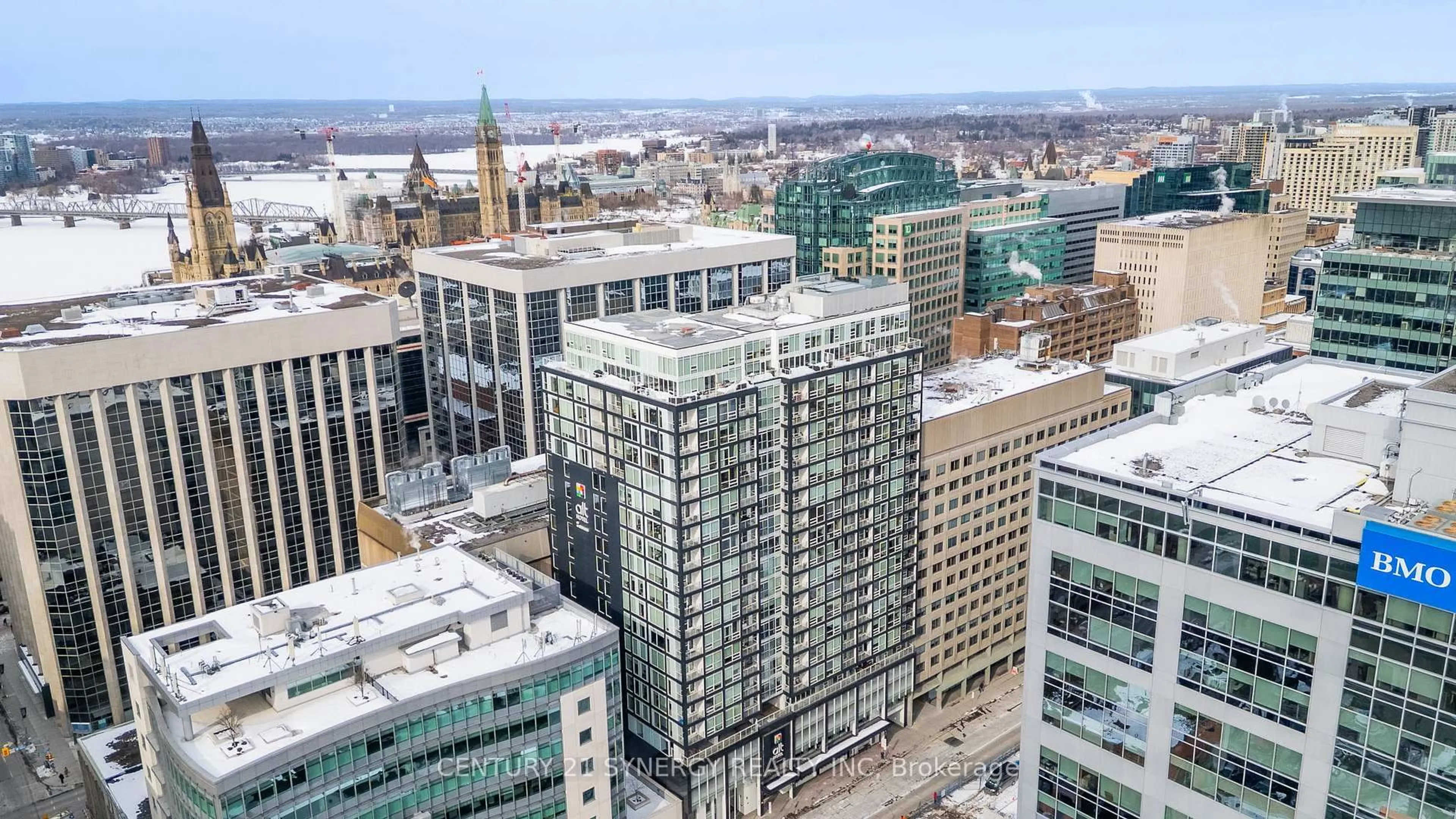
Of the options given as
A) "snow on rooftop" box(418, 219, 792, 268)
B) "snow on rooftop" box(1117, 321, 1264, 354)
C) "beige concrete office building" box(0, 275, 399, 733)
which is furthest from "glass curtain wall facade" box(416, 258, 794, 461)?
"snow on rooftop" box(1117, 321, 1264, 354)

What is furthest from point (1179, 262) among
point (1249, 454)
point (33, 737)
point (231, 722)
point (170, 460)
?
point (33, 737)

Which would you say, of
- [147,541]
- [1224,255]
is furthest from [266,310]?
[1224,255]

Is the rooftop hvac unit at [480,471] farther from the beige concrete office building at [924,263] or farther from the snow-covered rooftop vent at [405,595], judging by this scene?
the beige concrete office building at [924,263]

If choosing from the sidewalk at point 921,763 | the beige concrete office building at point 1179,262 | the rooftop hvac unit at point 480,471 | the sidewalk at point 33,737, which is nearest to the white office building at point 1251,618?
the sidewalk at point 921,763

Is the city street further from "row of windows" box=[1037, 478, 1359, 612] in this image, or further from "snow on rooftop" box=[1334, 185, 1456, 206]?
"snow on rooftop" box=[1334, 185, 1456, 206]

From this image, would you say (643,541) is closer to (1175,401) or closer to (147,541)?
(1175,401)

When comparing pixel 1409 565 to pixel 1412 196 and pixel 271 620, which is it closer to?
pixel 271 620
